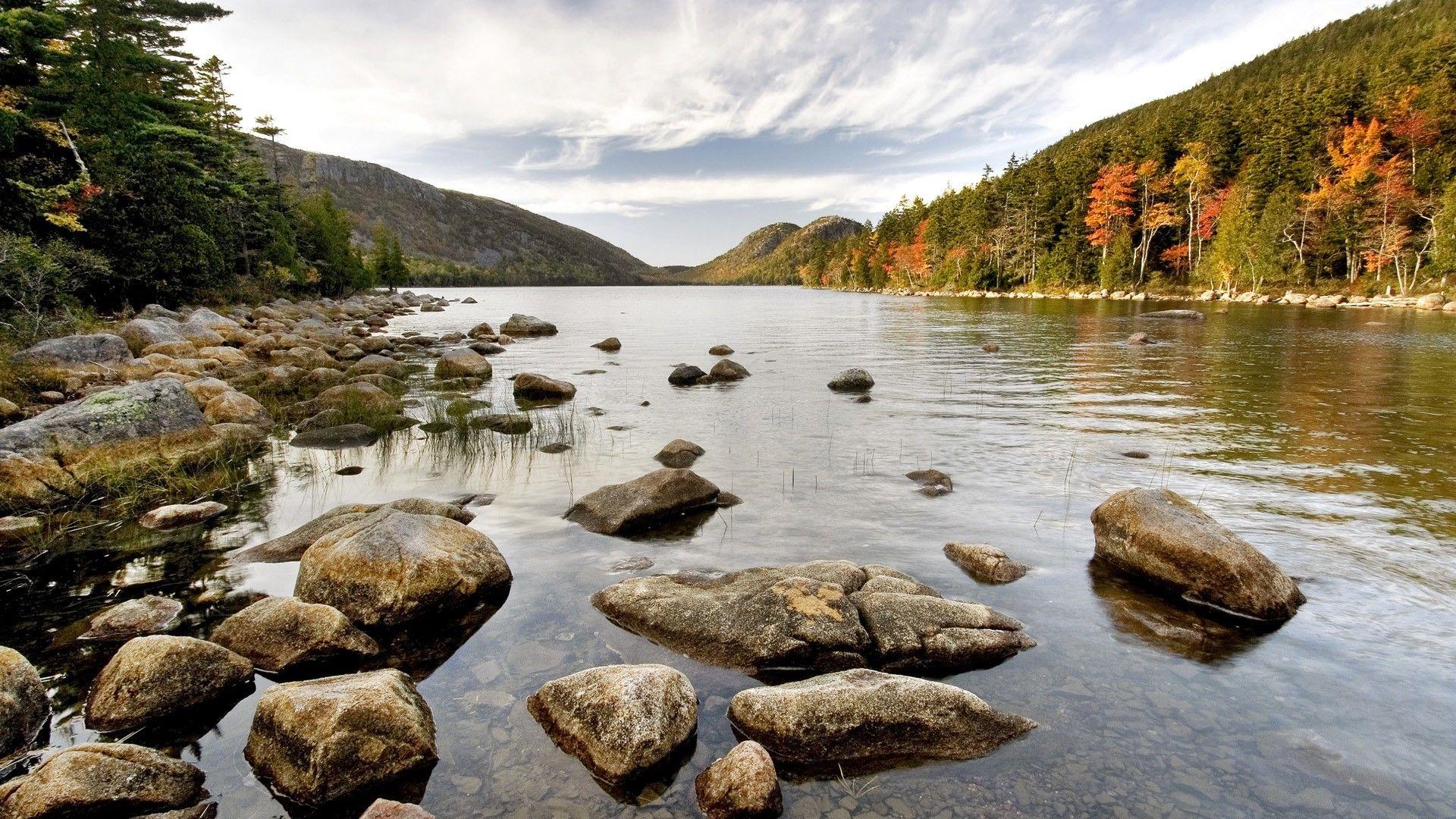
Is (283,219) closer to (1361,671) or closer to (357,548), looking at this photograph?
(357,548)

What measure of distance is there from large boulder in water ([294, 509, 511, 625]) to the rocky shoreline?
69.4 m

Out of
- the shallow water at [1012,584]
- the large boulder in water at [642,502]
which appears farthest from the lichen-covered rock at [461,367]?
the large boulder in water at [642,502]

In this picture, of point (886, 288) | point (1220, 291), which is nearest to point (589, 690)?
point (1220, 291)

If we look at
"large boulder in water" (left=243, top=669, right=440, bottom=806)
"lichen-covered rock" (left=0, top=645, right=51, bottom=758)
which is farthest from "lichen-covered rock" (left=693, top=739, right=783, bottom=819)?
"lichen-covered rock" (left=0, top=645, right=51, bottom=758)

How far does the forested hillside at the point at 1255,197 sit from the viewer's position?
58812 mm

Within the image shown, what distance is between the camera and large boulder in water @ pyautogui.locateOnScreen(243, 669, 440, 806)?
463 cm

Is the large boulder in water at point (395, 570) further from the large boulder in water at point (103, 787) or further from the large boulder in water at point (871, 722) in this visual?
the large boulder in water at point (871, 722)

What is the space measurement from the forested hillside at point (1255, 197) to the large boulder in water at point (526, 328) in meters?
69.7

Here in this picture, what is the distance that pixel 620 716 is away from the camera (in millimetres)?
5066

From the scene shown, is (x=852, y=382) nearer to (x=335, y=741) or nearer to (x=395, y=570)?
(x=395, y=570)

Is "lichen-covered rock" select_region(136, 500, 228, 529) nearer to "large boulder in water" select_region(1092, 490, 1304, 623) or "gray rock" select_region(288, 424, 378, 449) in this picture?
"gray rock" select_region(288, 424, 378, 449)

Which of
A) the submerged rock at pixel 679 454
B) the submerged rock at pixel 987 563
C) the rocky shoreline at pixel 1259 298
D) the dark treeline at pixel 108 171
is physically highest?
the dark treeline at pixel 108 171

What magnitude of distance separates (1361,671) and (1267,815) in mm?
2905

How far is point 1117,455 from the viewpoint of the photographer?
1399 cm
